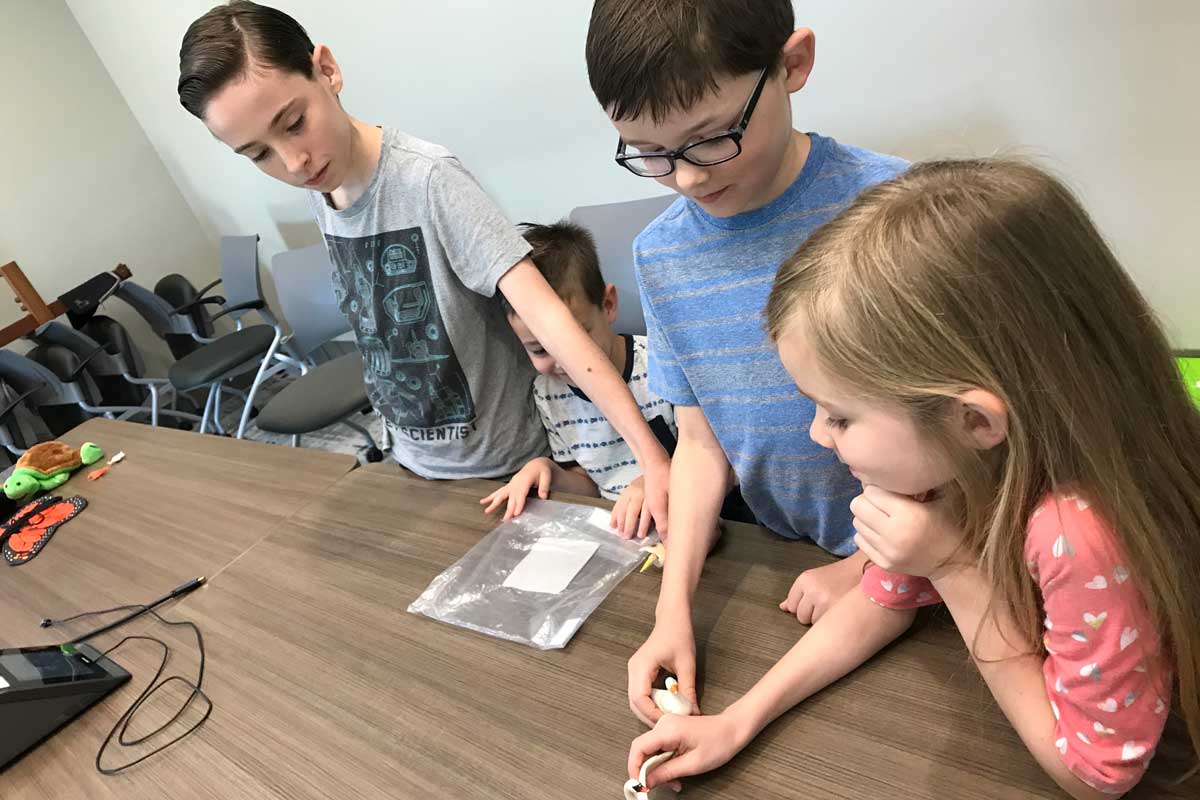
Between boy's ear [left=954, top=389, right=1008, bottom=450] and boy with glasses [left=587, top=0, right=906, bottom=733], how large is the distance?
1.06 feet

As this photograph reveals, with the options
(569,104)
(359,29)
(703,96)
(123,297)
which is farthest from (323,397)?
(123,297)

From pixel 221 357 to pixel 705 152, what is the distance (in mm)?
2885

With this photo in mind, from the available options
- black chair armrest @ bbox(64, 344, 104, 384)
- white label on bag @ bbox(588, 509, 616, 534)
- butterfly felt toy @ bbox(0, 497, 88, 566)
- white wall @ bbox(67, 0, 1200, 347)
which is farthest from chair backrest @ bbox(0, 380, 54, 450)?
white label on bag @ bbox(588, 509, 616, 534)

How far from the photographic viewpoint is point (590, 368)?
1.01 metres

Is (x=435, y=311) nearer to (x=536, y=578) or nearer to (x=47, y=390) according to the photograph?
(x=536, y=578)

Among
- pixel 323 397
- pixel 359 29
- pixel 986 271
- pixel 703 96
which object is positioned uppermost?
pixel 359 29

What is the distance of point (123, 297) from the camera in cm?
372

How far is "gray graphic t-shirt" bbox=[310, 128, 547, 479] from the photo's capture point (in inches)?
45.1

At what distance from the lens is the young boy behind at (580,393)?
1231 millimetres

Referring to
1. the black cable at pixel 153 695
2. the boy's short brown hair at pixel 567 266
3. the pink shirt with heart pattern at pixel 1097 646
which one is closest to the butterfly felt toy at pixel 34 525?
the black cable at pixel 153 695

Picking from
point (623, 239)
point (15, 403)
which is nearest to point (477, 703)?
point (623, 239)

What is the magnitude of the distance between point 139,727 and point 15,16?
4.18m

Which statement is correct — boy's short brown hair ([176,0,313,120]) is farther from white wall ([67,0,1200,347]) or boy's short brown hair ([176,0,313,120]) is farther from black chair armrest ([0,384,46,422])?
black chair armrest ([0,384,46,422])

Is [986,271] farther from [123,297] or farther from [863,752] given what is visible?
[123,297]
